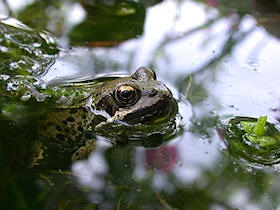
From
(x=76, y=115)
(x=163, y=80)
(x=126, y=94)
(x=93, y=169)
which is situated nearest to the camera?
(x=93, y=169)

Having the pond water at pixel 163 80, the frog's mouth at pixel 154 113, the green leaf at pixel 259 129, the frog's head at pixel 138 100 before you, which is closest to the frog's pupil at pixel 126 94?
the frog's head at pixel 138 100

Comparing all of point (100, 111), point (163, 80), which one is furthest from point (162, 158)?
point (163, 80)

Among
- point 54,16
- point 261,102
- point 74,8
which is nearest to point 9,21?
point 54,16

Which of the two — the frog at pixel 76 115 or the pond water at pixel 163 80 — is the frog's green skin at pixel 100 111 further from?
the pond water at pixel 163 80

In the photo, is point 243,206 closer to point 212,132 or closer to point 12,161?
point 212,132

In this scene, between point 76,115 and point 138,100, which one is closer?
point 138,100

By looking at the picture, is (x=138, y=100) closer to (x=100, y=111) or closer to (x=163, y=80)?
(x=100, y=111)

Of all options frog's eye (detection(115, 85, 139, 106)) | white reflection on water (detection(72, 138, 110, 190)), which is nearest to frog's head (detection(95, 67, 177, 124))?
frog's eye (detection(115, 85, 139, 106))

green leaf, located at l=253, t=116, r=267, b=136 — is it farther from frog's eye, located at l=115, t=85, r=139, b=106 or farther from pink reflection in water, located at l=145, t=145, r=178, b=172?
frog's eye, located at l=115, t=85, r=139, b=106
